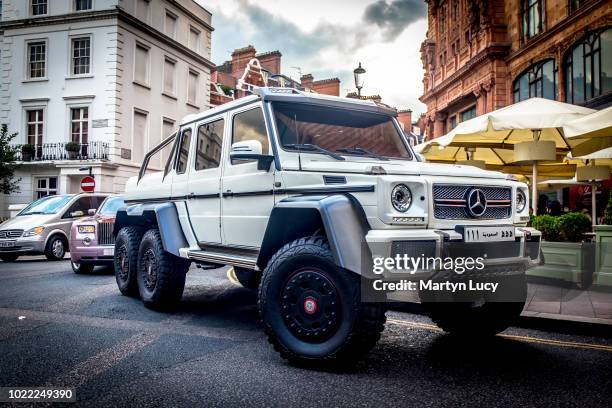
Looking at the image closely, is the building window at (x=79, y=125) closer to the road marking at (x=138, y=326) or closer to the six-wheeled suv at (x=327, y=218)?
the road marking at (x=138, y=326)

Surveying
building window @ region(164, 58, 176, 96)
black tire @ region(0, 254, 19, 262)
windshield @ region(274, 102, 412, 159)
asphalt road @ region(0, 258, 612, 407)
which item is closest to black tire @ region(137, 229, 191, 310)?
asphalt road @ region(0, 258, 612, 407)

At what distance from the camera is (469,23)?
89.0 feet

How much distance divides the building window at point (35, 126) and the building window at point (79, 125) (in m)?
1.82

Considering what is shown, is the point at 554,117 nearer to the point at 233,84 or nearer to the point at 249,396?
the point at 249,396

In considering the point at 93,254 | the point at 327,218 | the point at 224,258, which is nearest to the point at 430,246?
the point at 327,218

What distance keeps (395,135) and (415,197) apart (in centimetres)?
176

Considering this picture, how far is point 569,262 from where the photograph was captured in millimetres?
7816

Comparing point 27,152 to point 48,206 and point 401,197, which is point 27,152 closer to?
point 48,206

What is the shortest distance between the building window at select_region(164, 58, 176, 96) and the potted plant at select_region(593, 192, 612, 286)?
85.7 ft

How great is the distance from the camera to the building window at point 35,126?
26.6 m

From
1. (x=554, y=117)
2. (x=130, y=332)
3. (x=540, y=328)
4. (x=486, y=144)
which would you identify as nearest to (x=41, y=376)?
(x=130, y=332)

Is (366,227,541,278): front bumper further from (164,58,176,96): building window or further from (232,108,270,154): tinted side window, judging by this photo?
(164,58,176,96): building window

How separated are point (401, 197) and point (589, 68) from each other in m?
17.6

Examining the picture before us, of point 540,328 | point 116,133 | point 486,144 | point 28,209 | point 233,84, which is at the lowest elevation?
point 540,328
